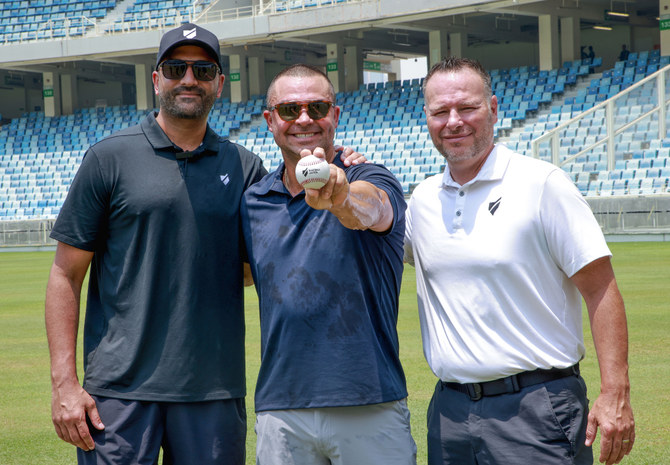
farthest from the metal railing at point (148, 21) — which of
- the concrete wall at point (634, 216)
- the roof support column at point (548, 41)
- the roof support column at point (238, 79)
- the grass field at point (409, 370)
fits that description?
the grass field at point (409, 370)

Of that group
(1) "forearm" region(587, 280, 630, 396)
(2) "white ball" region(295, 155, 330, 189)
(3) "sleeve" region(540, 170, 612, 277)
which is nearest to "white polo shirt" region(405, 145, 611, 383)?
(3) "sleeve" region(540, 170, 612, 277)

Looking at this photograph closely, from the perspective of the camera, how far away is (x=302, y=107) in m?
3.38

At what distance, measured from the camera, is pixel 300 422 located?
3.19 m

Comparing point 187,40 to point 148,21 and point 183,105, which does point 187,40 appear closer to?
point 183,105

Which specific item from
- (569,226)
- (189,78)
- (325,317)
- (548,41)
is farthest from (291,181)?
(548,41)

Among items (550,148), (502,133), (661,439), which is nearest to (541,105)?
(502,133)

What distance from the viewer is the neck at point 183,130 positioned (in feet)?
12.0

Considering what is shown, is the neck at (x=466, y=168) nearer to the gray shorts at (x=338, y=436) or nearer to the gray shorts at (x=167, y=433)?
the gray shorts at (x=338, y=436)

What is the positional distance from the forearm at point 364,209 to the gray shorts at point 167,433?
1.02m

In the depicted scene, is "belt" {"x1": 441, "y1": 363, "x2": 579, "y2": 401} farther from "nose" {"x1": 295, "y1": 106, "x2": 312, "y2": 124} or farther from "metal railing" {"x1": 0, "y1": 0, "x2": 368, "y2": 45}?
"metal railing" {"x1": 0, "y1": 0, "x2": 368, "y2": 45}

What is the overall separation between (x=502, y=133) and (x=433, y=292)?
27597mm

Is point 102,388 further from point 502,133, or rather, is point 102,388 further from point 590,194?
point 502,133

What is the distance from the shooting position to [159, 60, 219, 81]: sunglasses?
369 cm

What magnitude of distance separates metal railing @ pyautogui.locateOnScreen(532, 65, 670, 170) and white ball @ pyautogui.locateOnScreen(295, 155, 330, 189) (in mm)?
20060
